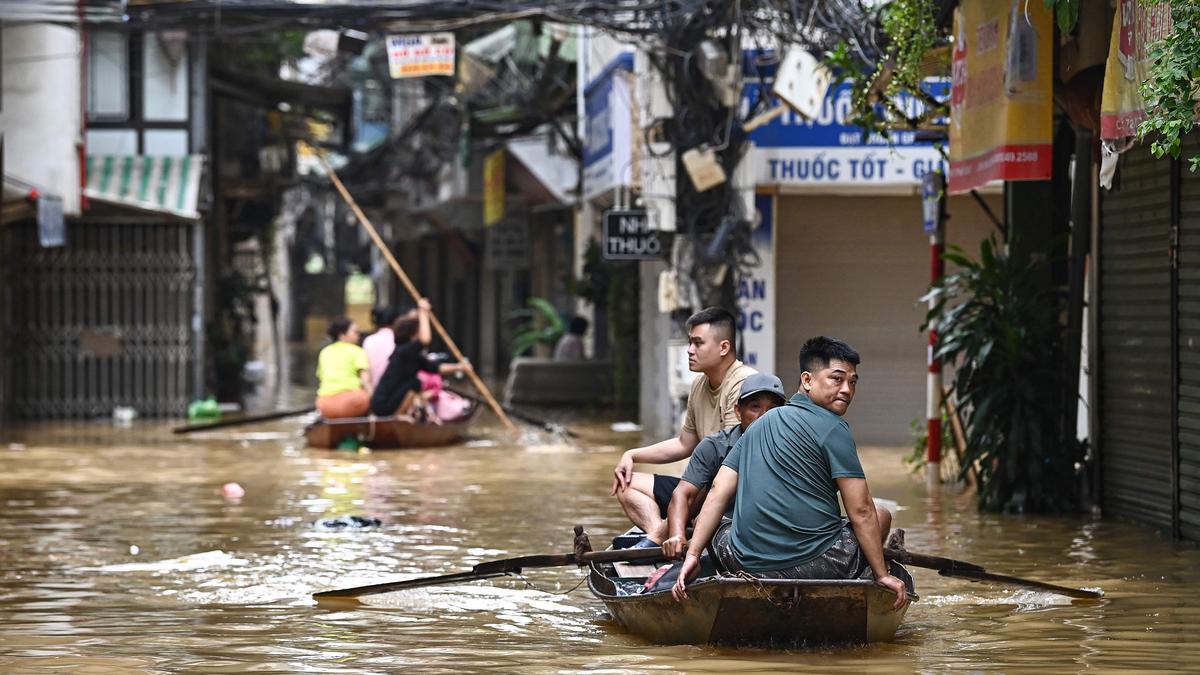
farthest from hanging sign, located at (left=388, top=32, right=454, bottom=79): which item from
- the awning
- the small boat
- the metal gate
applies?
the small boat

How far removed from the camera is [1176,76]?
24.0 ft

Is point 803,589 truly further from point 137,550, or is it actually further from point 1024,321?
point 1024,321

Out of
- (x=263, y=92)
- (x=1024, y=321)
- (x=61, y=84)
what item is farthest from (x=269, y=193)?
(x=1024, y=321)

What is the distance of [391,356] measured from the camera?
19.0 m

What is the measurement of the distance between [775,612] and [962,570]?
140cm

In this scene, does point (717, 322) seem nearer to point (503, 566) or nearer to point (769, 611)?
point (503, 566)

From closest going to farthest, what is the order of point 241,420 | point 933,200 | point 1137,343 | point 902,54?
point 1137,343 → point 902,54 → point 933,200 → point 241,420

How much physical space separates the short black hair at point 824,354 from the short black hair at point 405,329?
12117mm

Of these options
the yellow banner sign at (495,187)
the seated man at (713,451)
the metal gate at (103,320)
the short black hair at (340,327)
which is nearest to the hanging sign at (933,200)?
the seated man at (713,451)

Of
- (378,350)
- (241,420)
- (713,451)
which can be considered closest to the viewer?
(713,451)

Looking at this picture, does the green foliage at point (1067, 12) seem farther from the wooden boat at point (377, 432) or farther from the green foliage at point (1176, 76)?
the wooden boat at point (377, 432)

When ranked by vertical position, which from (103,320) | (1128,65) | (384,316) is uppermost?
(1128,65)

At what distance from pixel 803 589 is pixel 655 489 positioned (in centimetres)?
189

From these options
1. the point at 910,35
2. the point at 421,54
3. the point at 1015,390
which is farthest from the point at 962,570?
the point at 421,54
